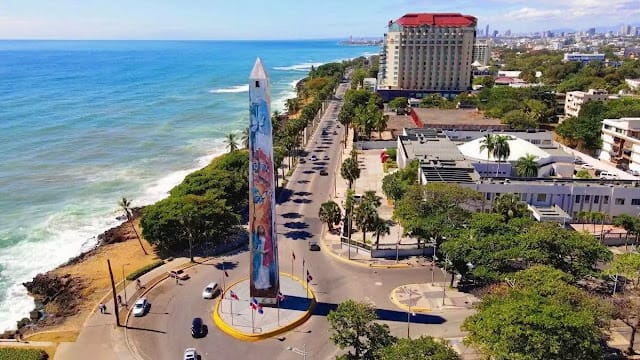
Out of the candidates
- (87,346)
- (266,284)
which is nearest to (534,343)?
(266,284)

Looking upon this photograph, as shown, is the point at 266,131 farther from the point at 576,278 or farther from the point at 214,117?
the point at 214,117

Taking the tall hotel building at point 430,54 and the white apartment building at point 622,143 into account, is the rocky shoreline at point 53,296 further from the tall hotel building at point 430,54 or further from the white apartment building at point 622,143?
the tall hotel building at point 430,54

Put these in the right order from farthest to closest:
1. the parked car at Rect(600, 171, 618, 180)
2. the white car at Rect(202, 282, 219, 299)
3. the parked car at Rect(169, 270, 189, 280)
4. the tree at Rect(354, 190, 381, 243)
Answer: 1. the parked car at Rect(600, 171, 618, 180)
2. the tree at Rect(354, 190, 381, 243)
3. the parked car at Rect(169, 270, 189, 280)
4. the white car at Rect(202, 282, 219, 299)

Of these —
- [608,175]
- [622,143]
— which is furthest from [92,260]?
[622,143]

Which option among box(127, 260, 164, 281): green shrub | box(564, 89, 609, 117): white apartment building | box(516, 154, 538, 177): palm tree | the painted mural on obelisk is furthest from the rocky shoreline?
box(564, 89, 609, 117): white apartment building

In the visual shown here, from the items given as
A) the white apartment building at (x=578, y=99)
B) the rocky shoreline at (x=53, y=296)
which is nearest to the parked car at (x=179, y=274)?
the rocky shoreline at (x=53, y=296)

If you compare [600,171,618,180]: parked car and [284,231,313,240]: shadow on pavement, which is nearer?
[284,231,313,240]: shadow on pavement

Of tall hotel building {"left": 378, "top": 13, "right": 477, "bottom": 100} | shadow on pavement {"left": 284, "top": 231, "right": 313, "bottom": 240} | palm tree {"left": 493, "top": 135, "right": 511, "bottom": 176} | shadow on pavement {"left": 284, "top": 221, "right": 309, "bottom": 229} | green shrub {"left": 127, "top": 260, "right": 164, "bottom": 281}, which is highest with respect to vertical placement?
tall hotel building {"left": 378, "top": 13, "right": 477, "bottom": 100}

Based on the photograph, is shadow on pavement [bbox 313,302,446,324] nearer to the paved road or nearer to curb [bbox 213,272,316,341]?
the paved road
